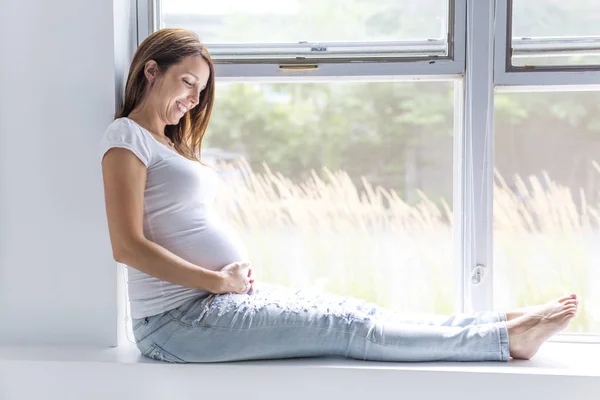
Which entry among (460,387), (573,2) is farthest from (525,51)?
(460,387)

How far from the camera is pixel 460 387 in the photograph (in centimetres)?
160

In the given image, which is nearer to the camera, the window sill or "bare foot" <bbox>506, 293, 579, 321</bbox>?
the window sill

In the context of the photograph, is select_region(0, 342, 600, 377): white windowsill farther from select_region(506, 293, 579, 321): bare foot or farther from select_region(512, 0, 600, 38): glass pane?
select_region(512, 0, 600, 38): glass pane

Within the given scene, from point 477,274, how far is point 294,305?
1.93 feet

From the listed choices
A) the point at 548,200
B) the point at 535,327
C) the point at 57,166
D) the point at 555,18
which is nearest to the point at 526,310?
the point at 535,327

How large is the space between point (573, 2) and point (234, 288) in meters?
1.22

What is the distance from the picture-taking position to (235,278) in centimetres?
170

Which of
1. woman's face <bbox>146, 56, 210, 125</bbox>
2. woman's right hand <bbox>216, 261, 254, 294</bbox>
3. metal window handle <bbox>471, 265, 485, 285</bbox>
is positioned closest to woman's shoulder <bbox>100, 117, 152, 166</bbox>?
woman's face <bbox>146, 56, 210, 125</bbox>

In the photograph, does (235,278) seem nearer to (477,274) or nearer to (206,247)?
(206,247)

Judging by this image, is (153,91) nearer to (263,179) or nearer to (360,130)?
(263,179)

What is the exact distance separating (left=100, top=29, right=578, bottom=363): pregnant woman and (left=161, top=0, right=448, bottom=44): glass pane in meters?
0.24

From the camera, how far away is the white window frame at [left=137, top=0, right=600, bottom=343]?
190 centimetres

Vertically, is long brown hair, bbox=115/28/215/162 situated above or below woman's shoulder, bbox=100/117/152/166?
above

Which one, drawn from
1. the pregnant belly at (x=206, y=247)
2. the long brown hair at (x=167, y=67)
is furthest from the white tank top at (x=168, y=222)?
the long brown hair at (x=167, y=67)
